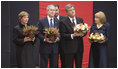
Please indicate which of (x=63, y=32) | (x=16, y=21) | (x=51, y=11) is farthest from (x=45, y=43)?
(x=16, y=21)

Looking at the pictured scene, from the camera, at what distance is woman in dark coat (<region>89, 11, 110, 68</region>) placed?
19.0 ft

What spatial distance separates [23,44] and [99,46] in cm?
158

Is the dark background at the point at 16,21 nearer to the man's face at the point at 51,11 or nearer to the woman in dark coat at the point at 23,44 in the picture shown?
the woman in dark coat at the point at 23,44

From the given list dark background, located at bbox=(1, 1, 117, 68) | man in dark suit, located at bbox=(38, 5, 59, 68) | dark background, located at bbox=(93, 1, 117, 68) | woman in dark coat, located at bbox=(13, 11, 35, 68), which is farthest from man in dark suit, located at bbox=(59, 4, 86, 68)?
dark background, located at bbox=(93, 1, 117, 68)

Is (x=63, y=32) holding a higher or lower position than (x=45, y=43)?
higher

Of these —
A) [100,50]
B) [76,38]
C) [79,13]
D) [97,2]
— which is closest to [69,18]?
[76,38]

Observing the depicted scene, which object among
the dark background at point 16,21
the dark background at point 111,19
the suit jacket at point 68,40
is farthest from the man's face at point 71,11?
the dark background at point 111,19

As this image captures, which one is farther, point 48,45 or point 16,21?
point 16,21

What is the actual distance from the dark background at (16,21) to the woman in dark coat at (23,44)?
111cm

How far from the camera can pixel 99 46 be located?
228 inches

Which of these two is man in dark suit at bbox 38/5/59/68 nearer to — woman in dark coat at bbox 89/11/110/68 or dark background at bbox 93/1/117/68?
woman in dark coat at bbox 89/11/110/68

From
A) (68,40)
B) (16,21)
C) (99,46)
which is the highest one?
(16,21)

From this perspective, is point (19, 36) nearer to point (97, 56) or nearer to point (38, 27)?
point (38, 27)

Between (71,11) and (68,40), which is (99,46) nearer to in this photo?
(68,40)
